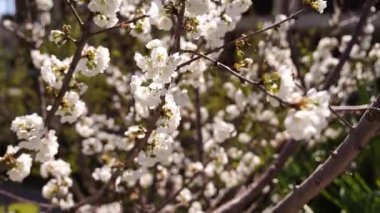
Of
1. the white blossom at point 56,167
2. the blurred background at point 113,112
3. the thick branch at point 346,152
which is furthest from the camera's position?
the blurred background at point 113,112

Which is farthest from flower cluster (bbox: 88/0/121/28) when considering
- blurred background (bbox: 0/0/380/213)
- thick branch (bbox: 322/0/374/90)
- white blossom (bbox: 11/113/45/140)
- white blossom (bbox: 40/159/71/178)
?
thick branch (bbox: 322/0/374/90)

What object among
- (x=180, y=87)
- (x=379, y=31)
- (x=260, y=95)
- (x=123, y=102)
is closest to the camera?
(x=180, y=87)

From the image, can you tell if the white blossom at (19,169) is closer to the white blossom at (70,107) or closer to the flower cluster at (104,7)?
the white blossom at (70,107)

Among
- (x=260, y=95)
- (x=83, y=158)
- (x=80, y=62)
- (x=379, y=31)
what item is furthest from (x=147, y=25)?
(x=379, y=31)

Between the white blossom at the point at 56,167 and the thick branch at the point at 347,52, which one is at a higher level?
the thick branch at the point at 347,52

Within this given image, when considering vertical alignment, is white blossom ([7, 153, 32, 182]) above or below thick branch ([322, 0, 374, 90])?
below

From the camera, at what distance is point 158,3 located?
6.97 feet

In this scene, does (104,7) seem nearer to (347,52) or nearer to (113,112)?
(347,52)

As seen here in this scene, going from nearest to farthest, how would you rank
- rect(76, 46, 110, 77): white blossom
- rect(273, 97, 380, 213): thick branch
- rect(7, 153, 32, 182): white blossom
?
rect(273, 97, 380, 213): thick branch → rect(76, 46, 110, 77): white blossom → rect(7, 153, 32, 182): white blossom

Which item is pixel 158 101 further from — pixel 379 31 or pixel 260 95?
pixel 379 31

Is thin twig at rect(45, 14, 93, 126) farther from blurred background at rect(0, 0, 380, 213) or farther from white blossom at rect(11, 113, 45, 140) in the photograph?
blurred background at rect(0, 0, 380, 213)

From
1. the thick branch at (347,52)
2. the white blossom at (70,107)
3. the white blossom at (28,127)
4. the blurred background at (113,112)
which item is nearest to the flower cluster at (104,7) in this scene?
the white blossom at (70,107)

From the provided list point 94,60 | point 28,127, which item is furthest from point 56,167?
point 94,60

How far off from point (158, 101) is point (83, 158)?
3.10 metres
